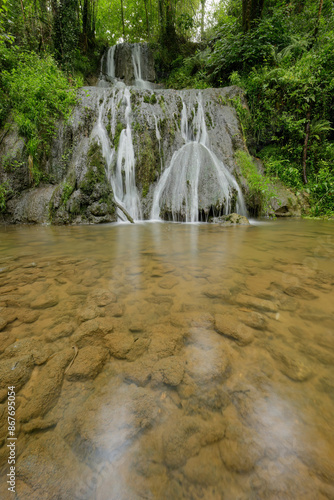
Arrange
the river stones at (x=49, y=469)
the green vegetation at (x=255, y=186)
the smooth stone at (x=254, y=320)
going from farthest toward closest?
the green vegetation at (x=255, y=186)
the smooth stone at (x=254, y=320)
the river stones at (x=49, y=469)

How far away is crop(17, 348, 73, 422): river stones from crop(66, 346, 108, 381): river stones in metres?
0.04

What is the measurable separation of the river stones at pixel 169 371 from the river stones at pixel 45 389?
0.39 meters

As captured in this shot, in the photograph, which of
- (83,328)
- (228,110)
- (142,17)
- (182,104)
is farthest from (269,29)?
(83,328)

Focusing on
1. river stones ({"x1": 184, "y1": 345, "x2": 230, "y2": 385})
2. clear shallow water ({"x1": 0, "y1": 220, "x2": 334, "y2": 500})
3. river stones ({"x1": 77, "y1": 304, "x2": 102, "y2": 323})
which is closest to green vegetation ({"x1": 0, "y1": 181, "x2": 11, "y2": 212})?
clear shallow water ({"x1": 0, "y1": 220, "x2": 334, "y2": 500})

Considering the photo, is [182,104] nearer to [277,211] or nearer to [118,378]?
[277,211]

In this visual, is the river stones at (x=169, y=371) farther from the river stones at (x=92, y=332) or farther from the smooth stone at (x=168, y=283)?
the smooth stone at (x=168, y=283)

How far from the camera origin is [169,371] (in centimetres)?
93

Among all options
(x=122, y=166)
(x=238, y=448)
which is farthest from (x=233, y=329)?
(x=122, y=166)

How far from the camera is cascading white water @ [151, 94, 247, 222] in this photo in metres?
6.13

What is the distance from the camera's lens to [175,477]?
1.90ft

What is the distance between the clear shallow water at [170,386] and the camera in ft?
1.90

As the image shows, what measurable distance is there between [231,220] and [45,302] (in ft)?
16.1

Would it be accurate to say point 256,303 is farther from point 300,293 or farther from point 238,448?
point 238,448

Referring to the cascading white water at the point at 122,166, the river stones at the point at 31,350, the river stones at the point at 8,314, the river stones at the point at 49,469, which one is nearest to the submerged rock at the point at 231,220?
the cascading white water at the point at 122,166
